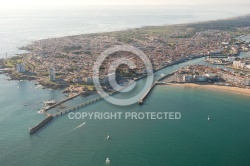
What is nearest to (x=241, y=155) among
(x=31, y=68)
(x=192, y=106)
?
(x=192, y=106)

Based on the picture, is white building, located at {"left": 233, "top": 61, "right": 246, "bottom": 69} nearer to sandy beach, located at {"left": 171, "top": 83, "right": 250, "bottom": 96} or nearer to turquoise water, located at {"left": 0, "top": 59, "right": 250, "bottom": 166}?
sandy beach, located at {"left": 171, "top": 83, "right": 250, "bottom": 96}

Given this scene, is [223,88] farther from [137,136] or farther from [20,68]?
[20,68]

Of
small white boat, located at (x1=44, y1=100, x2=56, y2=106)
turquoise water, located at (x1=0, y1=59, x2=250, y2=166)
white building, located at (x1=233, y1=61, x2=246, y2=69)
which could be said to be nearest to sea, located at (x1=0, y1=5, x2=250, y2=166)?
turquoise water, located at (x1=0, y1=59, x2=250, y2=166)

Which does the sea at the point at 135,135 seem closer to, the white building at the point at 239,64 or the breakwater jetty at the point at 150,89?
the breakwater jetty at the point at 150,89

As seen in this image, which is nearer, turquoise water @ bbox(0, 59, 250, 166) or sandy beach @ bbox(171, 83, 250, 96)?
turquoise water @ bbox(0, 59, 250, 166)

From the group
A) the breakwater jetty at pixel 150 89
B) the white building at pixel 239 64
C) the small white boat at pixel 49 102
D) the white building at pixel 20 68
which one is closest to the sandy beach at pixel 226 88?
the breakwater jetty at pixel 150 89

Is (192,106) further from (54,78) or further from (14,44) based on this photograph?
(14,44)

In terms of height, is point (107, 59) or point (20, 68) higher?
point (107, 59)

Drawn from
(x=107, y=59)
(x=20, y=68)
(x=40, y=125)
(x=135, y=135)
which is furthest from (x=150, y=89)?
(x=20, y=68)
